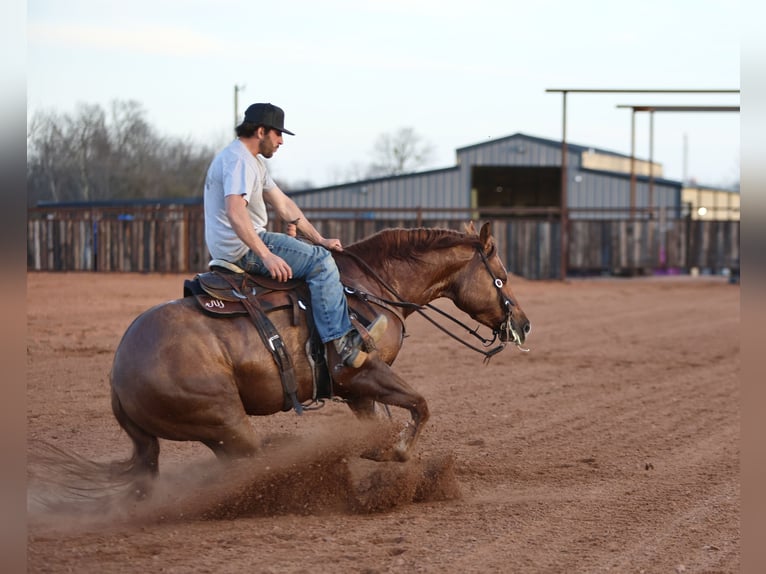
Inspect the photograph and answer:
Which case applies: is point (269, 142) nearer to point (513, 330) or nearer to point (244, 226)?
point (244, 226)

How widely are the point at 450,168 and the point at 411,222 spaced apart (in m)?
10.5

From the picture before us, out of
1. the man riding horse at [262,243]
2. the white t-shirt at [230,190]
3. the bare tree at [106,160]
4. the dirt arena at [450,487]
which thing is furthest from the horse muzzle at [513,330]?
the bare tree at [106,160]

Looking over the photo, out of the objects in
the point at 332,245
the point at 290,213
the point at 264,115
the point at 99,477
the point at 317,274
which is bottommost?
the point at 99,477

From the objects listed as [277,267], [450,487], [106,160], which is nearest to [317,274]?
[277,267]

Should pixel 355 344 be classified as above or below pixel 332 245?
below

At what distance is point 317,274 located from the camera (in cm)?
639

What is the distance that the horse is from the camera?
5.90m

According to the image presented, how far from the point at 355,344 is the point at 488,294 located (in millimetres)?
1519

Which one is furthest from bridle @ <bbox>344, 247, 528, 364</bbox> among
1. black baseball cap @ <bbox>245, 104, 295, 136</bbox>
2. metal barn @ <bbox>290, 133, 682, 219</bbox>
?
metal barn @ <bbox>290, 133, 682, 219</bbox>

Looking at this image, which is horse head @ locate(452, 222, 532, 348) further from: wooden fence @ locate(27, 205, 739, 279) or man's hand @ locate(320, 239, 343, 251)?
wooden fence @ locate(27, 205, 739, 279)

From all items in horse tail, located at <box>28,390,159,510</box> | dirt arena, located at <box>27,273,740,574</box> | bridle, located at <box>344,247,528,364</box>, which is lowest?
dirt arena, located at <box>27,273,740,574</box>

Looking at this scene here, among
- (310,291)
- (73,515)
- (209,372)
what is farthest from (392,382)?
(73,515)

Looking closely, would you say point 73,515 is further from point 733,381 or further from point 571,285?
point 571,285

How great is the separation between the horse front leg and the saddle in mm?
181
